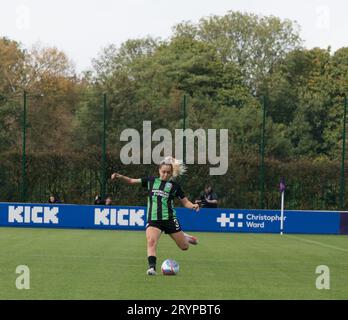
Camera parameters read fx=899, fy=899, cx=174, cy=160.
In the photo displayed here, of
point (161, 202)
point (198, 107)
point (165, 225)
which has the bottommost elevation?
point (165, 225)

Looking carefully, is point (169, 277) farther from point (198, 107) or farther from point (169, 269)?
point (198, 107)

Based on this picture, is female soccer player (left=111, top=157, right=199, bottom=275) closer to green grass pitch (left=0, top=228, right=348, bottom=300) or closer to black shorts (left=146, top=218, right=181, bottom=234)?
black shorts (left=146, top=218, right=181, bottom=234)

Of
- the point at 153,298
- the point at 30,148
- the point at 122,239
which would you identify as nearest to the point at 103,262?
the point at 153,298

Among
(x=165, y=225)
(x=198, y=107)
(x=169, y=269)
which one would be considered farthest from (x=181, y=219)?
(x=198, y=107)

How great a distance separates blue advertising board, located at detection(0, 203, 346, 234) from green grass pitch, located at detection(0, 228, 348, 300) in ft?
25.3

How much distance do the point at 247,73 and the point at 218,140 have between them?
40253 mm

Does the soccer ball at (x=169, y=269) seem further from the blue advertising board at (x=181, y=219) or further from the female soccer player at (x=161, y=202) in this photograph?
the blue advertising board at (x=181, y=219)

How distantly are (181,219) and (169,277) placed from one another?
2008 cm

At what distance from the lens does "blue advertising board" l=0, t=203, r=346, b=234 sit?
3509 centimetres

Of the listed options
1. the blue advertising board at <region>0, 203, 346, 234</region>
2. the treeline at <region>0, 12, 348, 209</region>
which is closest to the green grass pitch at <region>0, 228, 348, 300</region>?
the blue advertising board at <region>0, 203, 346, 234</region>

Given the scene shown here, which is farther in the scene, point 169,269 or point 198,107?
point 198,107

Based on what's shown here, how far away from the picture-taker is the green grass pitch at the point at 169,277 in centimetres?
1284

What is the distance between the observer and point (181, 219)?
35281 millimetres
